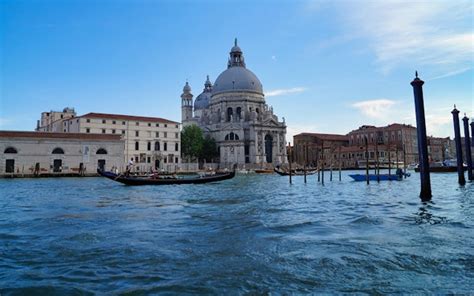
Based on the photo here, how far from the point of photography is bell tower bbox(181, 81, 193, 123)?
8125 centimetres

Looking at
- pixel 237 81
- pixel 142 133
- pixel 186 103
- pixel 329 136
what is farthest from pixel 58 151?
pixel 329 136

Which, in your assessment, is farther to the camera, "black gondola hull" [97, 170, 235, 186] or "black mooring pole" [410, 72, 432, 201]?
"black gondola hull" [97, 170, 235, 186]

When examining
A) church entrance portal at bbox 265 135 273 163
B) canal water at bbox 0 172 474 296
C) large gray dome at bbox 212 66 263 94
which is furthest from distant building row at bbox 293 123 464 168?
canal water at bbox 0 172 474 296

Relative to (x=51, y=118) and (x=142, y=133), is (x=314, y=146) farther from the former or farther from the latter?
(x=51, y=118)

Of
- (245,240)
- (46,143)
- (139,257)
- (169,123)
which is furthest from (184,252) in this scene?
(169,123)

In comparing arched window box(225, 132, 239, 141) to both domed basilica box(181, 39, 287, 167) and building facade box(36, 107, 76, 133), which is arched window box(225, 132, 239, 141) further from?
building facade box(36, 107, 76, 133)

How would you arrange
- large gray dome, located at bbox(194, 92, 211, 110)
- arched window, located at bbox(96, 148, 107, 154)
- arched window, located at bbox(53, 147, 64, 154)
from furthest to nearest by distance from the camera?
large gray dome, located at bbox(194, 92, 211, 110) → arched window, located at bbox(96, 148, 107, 154) → arched window, located at bbox(53, 147, 64, 154)

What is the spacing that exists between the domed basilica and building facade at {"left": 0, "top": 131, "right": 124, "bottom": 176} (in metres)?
23.6

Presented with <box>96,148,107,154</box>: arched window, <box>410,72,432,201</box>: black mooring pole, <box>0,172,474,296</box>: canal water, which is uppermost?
<box>96,148,107,154</box>: arched window

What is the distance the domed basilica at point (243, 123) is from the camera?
65250 mm

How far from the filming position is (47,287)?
449 cm

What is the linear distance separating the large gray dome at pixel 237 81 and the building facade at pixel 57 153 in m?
28.3

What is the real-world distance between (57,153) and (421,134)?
130 feet

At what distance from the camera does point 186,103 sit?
268ft
